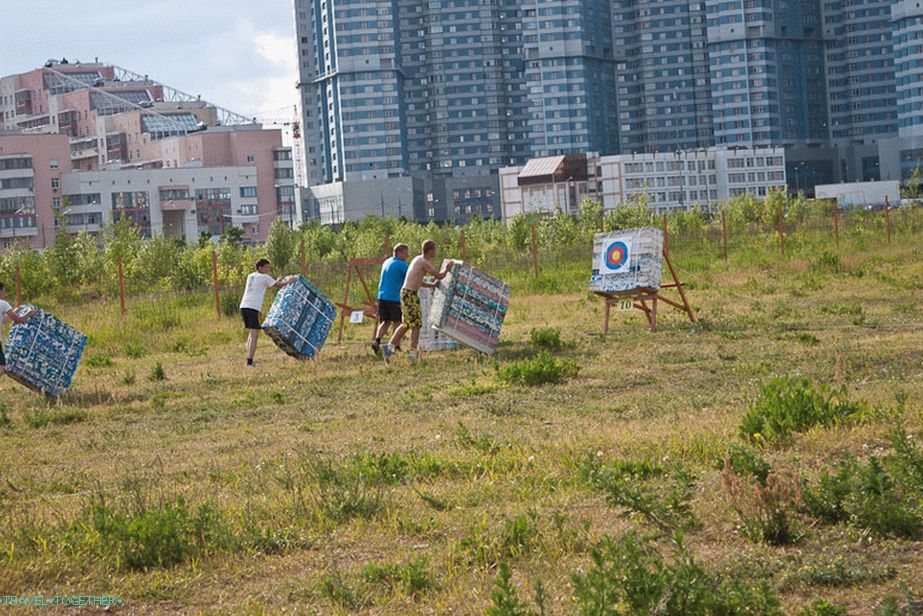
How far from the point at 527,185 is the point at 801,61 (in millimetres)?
47789

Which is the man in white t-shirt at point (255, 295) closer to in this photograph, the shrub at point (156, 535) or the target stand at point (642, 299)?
the target stand at point (642, 299)

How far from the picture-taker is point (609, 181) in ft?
465

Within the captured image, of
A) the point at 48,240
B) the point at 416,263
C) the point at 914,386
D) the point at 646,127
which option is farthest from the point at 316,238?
the point at 646,127

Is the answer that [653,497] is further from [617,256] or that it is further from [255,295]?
[617,256]

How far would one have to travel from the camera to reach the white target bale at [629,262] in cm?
2134

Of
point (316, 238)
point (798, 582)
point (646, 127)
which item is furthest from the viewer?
point (646, 127)

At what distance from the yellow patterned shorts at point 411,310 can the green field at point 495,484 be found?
1.82ft

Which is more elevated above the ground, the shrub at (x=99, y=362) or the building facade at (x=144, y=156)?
the building facade at (x=144, y=156)

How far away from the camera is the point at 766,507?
749 centimetres

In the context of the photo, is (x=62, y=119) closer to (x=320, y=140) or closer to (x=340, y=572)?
(x=320, y=140)

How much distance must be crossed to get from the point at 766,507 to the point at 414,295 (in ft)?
39.1

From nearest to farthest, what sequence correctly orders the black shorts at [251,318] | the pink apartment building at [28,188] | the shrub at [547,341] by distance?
the shrub at [547,341] → the black shorts at [251,318] → the pink apartment building at [28,188]

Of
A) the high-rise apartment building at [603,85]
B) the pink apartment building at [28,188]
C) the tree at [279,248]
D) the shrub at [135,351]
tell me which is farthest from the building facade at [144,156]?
the shrub at [135,351]

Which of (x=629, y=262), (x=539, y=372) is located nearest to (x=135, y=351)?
(x=629, y=262)
